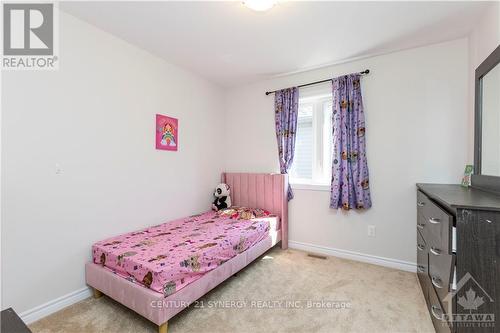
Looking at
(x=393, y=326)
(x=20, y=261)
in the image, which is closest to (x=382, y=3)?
(x=393, y=326)

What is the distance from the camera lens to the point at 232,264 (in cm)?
217

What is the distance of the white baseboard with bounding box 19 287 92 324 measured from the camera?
1.72 meters

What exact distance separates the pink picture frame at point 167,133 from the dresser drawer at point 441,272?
2656mm

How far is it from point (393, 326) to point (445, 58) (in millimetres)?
2496

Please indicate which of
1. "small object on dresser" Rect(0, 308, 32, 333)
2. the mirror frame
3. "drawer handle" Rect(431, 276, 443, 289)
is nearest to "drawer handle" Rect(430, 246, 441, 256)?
"drawer handle" Rect(431, 276, 443, 289)

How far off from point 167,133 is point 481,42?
313 cm

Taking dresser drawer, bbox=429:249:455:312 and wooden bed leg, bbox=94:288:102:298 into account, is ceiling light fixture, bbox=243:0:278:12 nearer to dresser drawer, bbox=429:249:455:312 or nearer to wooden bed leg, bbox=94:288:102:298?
dresser drawer, bbox=429:249:455:312

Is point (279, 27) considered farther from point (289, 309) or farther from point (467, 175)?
point (289, 309)

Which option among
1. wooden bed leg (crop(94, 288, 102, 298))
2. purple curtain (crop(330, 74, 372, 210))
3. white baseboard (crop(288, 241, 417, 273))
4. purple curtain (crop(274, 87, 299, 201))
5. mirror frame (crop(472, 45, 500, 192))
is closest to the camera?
mirror frame (crop(472, 45, 500, 192))

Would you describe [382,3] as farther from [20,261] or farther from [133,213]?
[20,261]

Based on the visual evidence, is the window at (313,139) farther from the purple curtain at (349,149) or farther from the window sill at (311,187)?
the purple curtain at (349,149)

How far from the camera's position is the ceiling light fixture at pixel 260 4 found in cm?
175

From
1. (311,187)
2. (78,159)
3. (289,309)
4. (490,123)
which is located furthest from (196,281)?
(490,123)

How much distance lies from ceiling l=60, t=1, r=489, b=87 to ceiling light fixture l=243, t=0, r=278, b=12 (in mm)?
68
